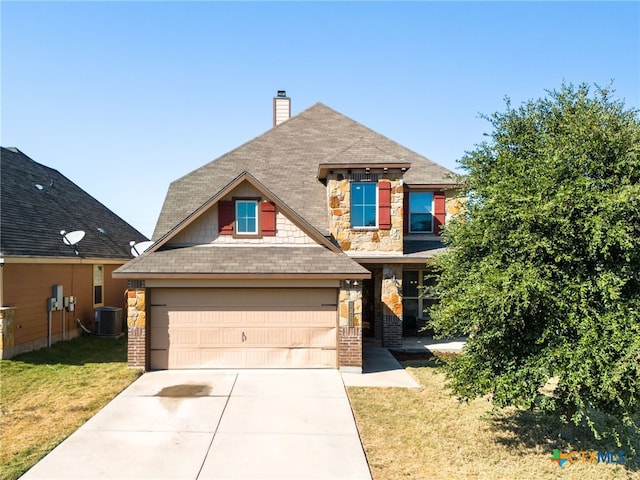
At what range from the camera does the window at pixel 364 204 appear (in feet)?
43.6

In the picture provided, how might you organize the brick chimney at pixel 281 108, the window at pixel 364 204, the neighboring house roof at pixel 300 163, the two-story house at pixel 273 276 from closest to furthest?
the two-story house at pixel 273 276 < the window at pixel 364 204 < the neighboring house roof at pixel 300 163 < the brick chimney at pixel 281 108

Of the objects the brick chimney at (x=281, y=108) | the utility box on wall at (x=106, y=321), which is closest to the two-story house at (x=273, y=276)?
the utility box on wall at (x=106, y=321)

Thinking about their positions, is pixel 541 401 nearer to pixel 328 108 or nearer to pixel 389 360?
pixel 389 360

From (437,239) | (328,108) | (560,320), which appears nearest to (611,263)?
(560,320)

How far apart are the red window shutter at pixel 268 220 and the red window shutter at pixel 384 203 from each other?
369 cm

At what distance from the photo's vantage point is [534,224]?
6.27 m

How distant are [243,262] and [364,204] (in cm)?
468

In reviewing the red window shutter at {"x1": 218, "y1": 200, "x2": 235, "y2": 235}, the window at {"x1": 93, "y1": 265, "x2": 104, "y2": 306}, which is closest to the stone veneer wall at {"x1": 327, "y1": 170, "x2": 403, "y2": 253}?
the red window shutter at {"x1": 218, "y1": 200, "x2": 235, "y2": 235}

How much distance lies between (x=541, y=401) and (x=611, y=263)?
2.33 metres

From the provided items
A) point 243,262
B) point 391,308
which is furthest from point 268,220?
point 391,308

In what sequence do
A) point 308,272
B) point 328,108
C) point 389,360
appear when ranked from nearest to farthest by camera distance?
point 308,272 < point 389,360 < point 328,108

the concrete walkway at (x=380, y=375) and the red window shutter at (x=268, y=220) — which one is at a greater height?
the red window shutter at (x=268, y=220)

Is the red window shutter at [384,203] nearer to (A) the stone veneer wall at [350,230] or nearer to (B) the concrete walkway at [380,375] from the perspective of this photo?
(A) the stone veneer wall at [350,230]

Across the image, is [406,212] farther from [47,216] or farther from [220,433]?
[47,216]
